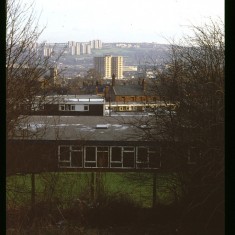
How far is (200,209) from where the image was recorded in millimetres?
5672

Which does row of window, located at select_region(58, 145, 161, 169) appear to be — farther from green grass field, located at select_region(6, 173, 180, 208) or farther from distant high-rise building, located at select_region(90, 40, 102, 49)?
distant high-rise building, located at select_region(90, 40, 102, 49)

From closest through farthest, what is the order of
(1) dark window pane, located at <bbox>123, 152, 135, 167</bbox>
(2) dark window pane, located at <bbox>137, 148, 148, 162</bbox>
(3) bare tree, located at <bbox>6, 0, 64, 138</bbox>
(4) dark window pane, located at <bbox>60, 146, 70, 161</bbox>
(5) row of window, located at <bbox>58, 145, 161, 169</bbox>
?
Answer: (3) bare tree, located at <bbox>6, 0, 64, 138</bbox>
(2) dark window pane, located at <bbox>137, 148, 148, 162</bbox>
(4) dark window pane, located at <bbox>60, 146, 70, 161</bbox>
(5) row of window, located at <bbox>58, 145, 161, 169</bbox>
(1) dark window pane, located at <bbox>123, 152, 135, 167</bbox>

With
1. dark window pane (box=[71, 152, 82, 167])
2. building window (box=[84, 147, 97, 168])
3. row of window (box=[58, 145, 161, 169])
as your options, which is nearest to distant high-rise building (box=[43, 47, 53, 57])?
row of window (box=[58, 145, 161, 169])

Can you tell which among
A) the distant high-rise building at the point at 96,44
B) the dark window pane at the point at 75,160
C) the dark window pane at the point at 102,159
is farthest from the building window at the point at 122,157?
the distant high-rise building at the point at 96,44

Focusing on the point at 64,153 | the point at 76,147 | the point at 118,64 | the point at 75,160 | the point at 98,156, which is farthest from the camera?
the point at 118,64

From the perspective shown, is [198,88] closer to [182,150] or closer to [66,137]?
[182,150]

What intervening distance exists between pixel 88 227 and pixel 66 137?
9.85 ft

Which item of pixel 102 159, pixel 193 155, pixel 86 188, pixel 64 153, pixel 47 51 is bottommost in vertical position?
pixel 86 188

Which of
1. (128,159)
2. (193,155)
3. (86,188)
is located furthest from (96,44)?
(193,155)

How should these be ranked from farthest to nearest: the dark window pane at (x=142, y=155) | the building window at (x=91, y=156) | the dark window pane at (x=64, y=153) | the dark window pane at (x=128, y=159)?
the building window at (x=91, y=156), the dark window pane at (x=128, y=159), the dark window pane at (x=64, y=153), the dark window pane at (x=142, y=155)

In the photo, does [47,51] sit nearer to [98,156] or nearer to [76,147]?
[76,147]

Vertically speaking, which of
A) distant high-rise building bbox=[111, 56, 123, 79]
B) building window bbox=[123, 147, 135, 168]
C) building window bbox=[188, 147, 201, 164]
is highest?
distant high-rise building bbox=[111, 56, 123, 79]

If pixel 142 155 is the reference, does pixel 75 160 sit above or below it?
below

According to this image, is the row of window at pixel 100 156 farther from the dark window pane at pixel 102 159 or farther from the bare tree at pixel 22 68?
the bare tree at pixel 22 68
